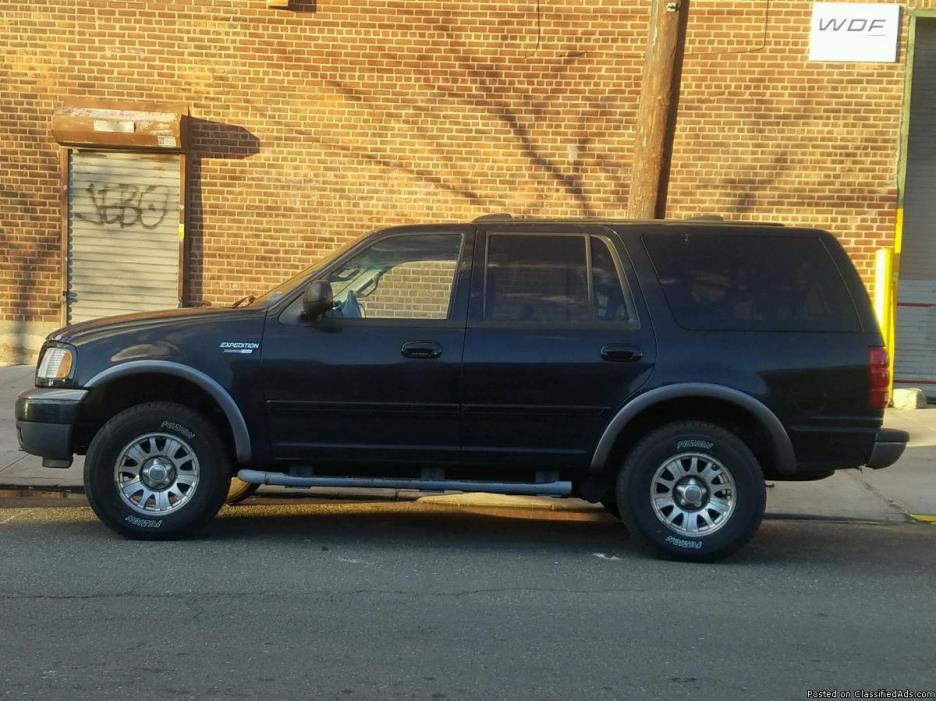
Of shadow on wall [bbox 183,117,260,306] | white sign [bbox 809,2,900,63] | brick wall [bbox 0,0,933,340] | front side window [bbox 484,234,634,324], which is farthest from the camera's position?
shadow on wall [bbox 183,117,260,306]

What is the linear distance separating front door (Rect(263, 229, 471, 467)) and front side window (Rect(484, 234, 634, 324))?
0.21 m

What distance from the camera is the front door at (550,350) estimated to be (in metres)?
6.27

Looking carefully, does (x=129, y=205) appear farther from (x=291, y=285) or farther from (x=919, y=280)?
(x=919, y=280)

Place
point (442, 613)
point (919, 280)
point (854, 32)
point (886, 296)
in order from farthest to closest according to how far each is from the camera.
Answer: point (919, 280) → point (854, 32) → point (886, 296) → point (442, 613)

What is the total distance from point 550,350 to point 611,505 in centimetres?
156

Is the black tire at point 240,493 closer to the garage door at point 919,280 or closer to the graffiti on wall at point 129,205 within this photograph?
the graffiti on wall at point 129,205

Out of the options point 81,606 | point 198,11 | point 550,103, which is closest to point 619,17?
point 550,103

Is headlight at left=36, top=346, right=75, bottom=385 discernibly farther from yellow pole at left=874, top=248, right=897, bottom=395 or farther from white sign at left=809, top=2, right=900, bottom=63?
white sign at left=809, top=2, right=900, bottom=63

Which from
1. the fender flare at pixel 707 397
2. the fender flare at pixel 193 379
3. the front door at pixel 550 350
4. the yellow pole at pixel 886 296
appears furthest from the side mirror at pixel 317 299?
the yellow pole at pixel 886 296

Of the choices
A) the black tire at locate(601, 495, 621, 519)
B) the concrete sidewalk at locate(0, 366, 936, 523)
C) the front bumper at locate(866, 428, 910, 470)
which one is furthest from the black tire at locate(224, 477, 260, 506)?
the front bumper at locate(866, 428, 910, 470)

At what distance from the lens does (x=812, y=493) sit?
8656 mm

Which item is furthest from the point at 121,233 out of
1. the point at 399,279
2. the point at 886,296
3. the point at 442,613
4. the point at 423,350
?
the point at 442,613

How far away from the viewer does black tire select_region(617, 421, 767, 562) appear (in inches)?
247

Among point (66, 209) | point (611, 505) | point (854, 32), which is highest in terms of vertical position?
point (854, 32)
